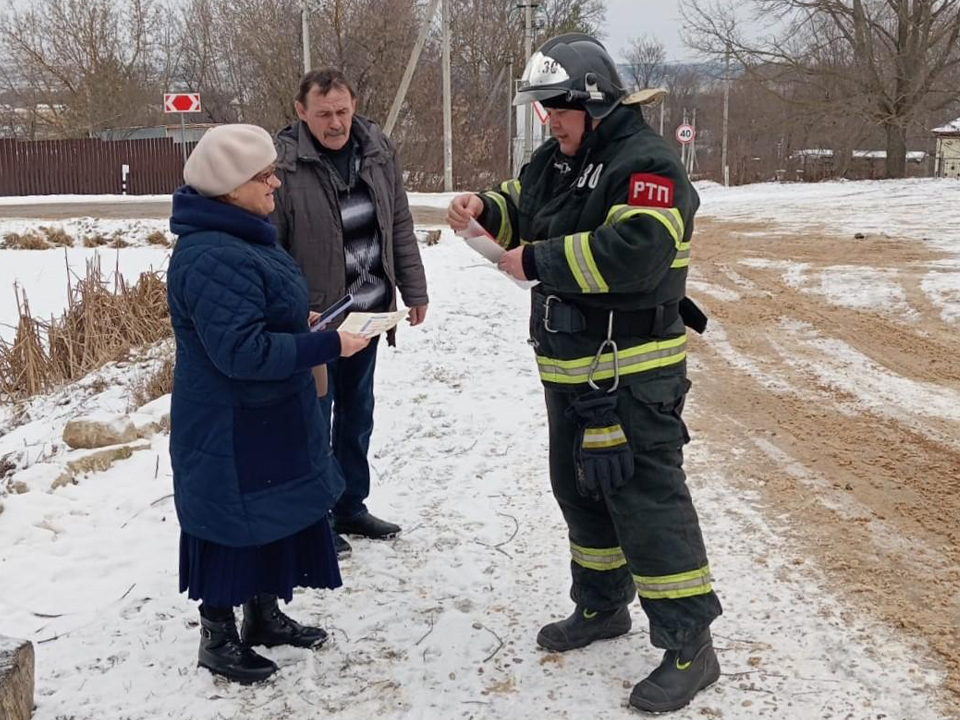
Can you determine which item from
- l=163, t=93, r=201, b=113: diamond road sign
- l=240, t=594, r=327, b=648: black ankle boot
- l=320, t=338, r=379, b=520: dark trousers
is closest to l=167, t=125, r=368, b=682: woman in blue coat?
l=240, t=594, r=327, b=648: black ankle boot

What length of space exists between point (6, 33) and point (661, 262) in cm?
4156

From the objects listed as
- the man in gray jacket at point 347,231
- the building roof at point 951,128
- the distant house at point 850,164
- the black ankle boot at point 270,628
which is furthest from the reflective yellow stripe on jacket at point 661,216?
the building roof at point 951,128

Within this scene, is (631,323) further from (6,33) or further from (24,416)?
(6,33)

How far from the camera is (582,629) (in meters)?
3.44

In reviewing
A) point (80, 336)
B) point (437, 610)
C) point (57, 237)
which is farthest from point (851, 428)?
point (57, 237)

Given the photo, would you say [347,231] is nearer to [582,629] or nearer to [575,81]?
[575,81]

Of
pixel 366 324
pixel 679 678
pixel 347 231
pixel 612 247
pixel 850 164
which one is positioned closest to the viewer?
pixel 612 247

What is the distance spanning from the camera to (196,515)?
10.1ft

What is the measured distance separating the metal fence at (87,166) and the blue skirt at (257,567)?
93.4 feet

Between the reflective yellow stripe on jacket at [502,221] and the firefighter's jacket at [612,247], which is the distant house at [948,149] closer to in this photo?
the reflective yellow stripe on jacket at [502,221]

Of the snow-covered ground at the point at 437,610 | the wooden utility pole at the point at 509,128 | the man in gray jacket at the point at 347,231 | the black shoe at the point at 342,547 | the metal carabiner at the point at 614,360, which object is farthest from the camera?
the wooden utility pole at the point at 509,128

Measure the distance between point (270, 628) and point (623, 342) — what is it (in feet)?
5.28

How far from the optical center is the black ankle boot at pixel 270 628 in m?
3.41

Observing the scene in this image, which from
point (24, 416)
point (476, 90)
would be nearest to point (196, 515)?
point (24, 416)
